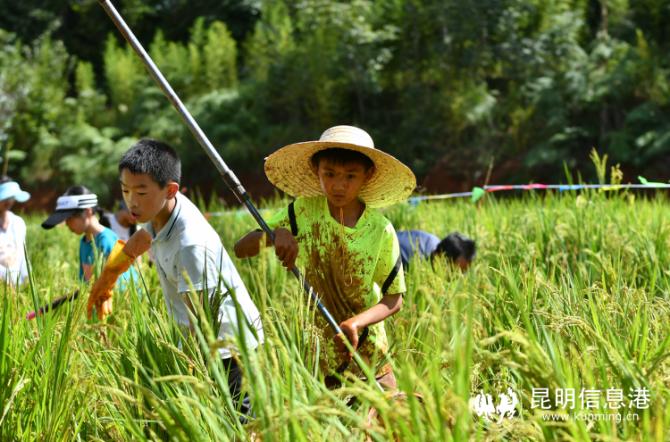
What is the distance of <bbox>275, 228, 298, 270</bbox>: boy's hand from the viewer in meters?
1.97

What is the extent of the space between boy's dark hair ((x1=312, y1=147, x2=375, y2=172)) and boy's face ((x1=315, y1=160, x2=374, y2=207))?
0.4 inches

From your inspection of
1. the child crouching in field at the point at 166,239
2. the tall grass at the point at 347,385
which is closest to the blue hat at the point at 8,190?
the tall grass at the point at 347,385

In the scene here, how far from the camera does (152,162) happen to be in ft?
7.00

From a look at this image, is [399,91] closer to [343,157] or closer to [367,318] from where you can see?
[343,157]

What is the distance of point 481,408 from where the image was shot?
60.5 inches

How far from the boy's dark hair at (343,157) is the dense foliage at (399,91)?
1161cm

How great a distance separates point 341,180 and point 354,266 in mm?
251

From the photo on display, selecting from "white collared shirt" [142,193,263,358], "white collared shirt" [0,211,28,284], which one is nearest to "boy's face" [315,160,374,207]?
"white collared shirt" [142,193,263,358]

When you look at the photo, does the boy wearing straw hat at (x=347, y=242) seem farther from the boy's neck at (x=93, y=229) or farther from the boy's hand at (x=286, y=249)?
the boy's neck at (x=93, y=229)

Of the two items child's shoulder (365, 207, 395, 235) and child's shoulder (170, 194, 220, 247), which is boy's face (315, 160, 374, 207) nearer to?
child's shoulder (365, 207, 395, 235)

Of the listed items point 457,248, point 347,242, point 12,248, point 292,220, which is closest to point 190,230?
point 292,220

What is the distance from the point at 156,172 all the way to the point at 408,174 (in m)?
0.74

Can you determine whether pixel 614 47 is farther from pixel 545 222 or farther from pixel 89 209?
pixel 89 209

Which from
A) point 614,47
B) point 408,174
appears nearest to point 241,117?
point 614,47
